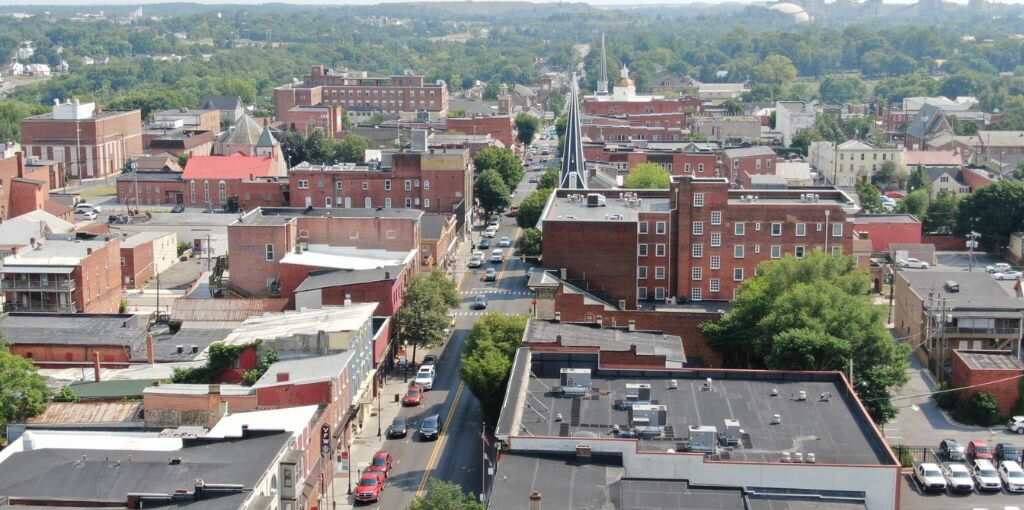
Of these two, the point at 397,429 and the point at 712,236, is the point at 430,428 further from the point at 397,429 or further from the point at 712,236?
the point at 712,236

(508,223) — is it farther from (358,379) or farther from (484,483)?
(484,483)

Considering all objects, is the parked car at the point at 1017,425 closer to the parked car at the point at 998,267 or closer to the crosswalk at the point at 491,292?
the parked car at the point at 998,267

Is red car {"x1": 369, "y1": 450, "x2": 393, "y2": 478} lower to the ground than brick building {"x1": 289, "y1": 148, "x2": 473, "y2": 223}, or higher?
lower

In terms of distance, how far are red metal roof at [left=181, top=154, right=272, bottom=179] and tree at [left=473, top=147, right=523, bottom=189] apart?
18610 mm

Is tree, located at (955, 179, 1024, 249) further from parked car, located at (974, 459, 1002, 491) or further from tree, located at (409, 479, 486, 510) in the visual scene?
tree, located at (409, 479, 486, 510)

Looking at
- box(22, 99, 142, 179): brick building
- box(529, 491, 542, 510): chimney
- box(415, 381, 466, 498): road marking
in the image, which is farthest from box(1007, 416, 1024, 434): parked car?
box(22, 99, 142, 179): brick building

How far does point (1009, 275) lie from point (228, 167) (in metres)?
66.3

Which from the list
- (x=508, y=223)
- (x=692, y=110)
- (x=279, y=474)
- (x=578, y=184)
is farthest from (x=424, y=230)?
(x=692, y=110)

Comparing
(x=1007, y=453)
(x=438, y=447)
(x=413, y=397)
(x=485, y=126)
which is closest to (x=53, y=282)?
(x=413, y=397)

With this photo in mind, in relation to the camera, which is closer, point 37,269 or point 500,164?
point 37,269

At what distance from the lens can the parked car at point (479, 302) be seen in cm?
8419

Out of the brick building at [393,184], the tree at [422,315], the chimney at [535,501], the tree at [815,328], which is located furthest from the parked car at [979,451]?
the brick building at [393,184]

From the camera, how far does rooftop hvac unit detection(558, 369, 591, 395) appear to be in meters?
50.1

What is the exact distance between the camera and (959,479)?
54.1 m
